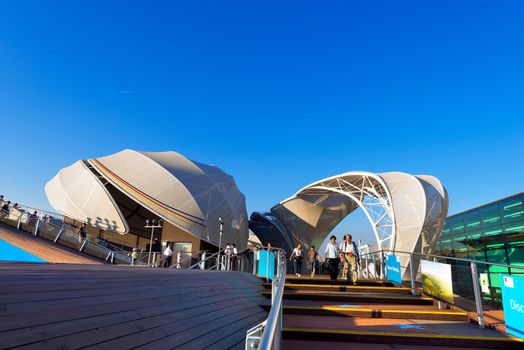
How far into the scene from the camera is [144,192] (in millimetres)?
27391

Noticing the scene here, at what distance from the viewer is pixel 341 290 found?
28.2ft

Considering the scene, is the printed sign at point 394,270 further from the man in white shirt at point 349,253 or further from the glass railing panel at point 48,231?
the glass railing panel at point 48,231

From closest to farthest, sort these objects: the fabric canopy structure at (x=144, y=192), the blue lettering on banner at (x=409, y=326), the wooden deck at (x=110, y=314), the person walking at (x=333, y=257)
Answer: the wooden deck at (x=110, y=314), the blue lettering on banner at (x=409, y=326), the person walking at (x=333, y=257), the fabric canopy structure at (x=144, y=192)

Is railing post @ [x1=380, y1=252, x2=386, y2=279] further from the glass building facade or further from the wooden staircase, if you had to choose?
the glass building facade

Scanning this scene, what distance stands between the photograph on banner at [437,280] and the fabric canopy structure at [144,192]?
22.0 meters

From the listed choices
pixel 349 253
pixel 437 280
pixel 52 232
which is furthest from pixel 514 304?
pixel 52 232

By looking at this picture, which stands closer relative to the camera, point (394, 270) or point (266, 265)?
point (394, 270)

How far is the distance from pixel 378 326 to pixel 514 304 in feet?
6.91

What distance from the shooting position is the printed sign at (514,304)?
4.86 m

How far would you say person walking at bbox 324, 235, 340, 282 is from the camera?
9.75m

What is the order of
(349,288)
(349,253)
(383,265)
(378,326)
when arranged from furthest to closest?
(383,265), (349,253), (349,288), (378,326)

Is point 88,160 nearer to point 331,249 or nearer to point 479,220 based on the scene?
point 331,249

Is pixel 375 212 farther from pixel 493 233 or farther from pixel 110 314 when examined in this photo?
pixel 110 314

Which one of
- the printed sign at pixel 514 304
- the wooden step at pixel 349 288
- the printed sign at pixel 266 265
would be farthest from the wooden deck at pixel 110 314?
the printed sign at pixel 266 265
